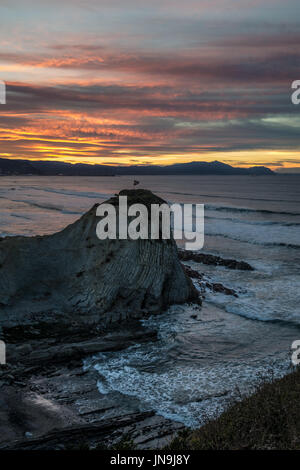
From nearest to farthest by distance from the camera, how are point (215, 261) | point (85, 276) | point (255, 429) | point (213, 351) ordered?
point (255, 429) → point (213, 351) → point (85, 276) → point (215, 261)

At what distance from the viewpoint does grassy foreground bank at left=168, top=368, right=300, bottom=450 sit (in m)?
6.37

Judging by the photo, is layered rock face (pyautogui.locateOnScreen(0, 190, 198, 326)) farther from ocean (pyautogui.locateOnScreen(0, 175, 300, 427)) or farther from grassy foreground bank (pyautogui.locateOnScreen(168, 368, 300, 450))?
grassy foreground bank (pyautogui.locateOnScreen(168, 368, 300, 450))

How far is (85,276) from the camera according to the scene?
14.7 m

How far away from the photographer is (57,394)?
9.83 meters

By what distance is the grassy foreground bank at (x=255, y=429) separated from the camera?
6.37 m

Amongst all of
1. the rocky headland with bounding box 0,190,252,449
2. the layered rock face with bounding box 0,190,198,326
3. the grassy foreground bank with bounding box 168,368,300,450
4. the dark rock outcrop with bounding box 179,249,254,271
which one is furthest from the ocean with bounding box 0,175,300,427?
the grassy foreground bank with bounding box 168,368,300,450

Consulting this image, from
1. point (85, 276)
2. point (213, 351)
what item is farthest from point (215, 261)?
point (213, 351)

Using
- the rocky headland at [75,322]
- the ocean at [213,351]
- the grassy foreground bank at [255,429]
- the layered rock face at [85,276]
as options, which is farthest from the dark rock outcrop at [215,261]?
the grassy foreground bank at [255,429]

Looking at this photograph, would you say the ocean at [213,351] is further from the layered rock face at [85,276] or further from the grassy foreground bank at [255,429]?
the grassy foreground bank at [255,429]

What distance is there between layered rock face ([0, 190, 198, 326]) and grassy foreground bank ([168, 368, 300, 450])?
7.02 meters

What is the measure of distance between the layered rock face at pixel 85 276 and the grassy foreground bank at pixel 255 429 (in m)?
7.02

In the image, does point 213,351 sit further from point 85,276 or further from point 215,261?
point 215,261

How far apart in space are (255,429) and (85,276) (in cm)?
904

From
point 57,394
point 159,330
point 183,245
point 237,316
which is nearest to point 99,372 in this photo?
point 57,394
